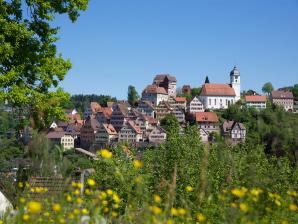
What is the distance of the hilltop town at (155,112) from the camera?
114m

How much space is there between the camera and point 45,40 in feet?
33.2

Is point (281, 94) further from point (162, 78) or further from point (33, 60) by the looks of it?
point (33, 60)

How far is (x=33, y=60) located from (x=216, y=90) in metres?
129

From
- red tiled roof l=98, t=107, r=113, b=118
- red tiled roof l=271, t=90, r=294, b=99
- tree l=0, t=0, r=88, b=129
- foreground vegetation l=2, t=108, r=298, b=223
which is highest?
red tiled roof l=271, t=90, r=294, b=99

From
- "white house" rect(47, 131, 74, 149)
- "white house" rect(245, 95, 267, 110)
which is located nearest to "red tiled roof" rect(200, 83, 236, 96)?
"white house" rect(245, 95, 267, 110)

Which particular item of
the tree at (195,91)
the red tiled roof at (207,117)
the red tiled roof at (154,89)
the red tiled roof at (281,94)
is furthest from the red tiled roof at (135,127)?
the red tiled roof at (281,94)

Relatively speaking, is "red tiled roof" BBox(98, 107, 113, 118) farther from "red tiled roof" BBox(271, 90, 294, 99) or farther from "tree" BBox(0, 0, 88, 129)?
"tree" BBox(0, 0, 88, 129)

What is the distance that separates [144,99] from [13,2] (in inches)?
5085

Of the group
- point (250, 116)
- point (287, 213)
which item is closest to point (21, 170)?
point (287, 213)

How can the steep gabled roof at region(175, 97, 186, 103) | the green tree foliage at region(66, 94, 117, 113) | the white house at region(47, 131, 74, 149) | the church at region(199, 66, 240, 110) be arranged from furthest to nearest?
the green tree foliage at region(66, 94, 117, 113) < the church at region(199, 66, 240, 110) < the steep gabled roof at region(175, 97, 186, 103) < the white house at region(47, 131, 74, 149)

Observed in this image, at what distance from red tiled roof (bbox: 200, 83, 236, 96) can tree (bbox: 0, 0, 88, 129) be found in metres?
127

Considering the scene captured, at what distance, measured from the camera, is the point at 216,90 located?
13675 centimetres

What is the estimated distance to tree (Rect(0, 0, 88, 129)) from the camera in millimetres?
9148

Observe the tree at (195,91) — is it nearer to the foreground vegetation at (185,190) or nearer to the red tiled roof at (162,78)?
the red tiled roof at (162,78)
